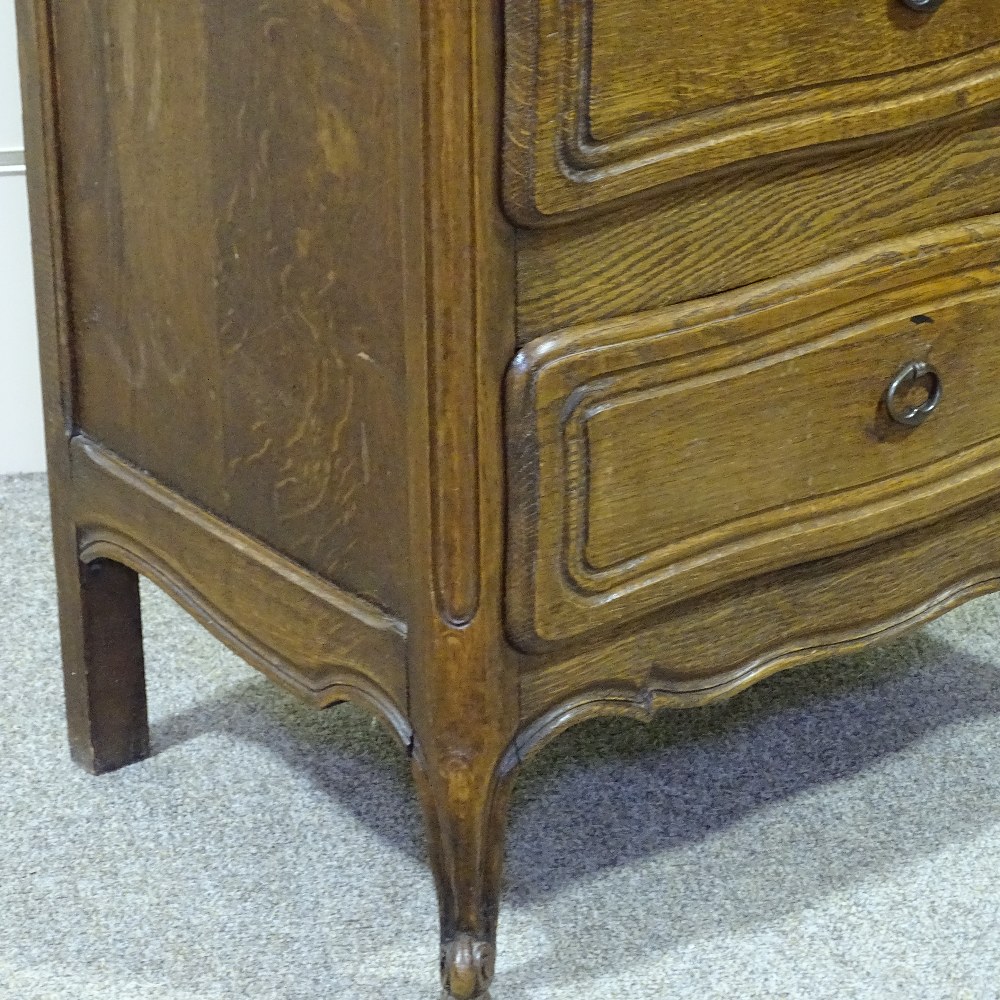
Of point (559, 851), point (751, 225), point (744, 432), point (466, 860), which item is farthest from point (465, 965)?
point (751, 225)

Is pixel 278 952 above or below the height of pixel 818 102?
below

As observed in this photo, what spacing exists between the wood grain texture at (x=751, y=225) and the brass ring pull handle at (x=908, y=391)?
9 cm

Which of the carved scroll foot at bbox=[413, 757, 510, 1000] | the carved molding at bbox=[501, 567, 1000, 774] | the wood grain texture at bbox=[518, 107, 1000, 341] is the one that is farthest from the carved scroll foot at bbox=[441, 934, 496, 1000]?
the wood grain texture at bbox=[518, 107, 1000, 341]

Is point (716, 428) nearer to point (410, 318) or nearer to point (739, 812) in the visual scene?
point (410, 318)

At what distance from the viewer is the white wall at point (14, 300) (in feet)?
5.93

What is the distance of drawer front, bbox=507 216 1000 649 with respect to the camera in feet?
2.98

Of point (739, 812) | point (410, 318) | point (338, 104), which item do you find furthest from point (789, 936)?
point (338, 104)

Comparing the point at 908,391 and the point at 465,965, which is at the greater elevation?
the point at 908,391

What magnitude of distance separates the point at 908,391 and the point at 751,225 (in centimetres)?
18

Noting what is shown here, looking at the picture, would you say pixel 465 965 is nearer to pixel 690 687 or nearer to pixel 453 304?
pixel 690 687

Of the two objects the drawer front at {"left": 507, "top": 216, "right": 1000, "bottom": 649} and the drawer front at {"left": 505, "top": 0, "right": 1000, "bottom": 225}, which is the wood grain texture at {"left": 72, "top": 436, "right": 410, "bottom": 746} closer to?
the drawer front at {"left": 507, "top": 216, "right": 1000, "bottom": 649}

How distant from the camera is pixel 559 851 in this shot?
3.94 ft

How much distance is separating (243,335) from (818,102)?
1.26 feet

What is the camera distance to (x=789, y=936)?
1102mm
